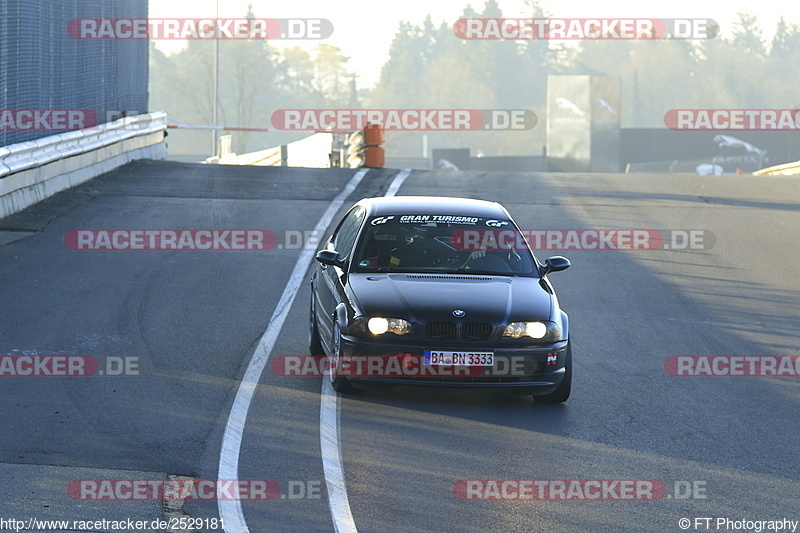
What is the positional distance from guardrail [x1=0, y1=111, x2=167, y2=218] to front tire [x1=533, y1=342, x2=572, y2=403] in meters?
9.55

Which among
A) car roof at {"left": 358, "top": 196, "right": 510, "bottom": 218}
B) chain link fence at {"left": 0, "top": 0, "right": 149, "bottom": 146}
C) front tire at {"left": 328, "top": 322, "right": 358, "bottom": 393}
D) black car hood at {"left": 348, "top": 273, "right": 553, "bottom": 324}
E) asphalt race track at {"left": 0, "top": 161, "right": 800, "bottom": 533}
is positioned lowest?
asphalt race track at {"left": 0, "top": 161, "right": 800, "bottom": 533}

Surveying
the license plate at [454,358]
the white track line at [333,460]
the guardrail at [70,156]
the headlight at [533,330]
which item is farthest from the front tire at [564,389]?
the guardrail at [70,156]

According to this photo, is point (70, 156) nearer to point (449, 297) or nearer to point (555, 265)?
point (555, 265)

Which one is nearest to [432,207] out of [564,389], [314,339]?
[314,339]

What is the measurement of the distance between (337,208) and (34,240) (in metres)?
5.22

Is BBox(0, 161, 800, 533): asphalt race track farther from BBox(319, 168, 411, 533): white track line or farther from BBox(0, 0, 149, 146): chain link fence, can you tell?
BBox(0, 0, 149, 146): chain link fence

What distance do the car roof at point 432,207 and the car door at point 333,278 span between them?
0.16 metres

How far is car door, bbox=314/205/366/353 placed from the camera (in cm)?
945

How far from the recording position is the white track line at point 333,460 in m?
6.39

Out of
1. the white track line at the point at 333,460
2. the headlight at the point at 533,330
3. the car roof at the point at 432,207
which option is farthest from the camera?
the car roof at the point at 432,207

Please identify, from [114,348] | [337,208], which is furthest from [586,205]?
[114,348]

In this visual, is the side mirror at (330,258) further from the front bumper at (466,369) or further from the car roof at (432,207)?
the front bumper at (466,369)

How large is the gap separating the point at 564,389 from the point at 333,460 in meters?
2.28

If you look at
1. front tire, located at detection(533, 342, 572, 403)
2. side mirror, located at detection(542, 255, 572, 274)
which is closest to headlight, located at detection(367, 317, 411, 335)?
front tire, located at detection(533, 342, 572, 403)
